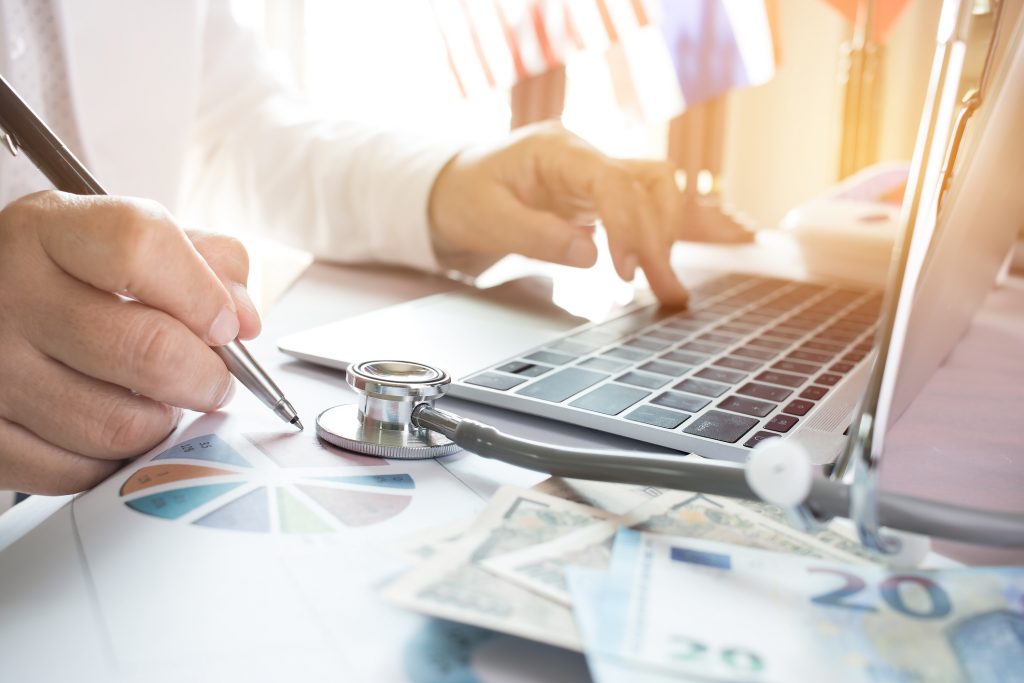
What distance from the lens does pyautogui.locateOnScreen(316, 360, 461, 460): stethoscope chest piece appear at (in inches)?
15.6

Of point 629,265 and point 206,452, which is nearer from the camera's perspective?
point 206,452

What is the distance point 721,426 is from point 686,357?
0.15 m

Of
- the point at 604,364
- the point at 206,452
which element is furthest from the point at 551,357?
the point at 206,452

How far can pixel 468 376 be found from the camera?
50 cm

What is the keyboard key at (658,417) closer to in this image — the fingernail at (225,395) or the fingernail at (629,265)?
the fingernail at (225,395)

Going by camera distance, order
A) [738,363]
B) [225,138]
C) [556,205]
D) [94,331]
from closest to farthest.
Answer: [94,331] < [738,363] < [556,205] < [225,138]

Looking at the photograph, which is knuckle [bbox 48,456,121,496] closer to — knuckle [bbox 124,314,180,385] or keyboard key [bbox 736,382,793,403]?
knuckle [bbox 124,314,180,385]

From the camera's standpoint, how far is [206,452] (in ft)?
1.28

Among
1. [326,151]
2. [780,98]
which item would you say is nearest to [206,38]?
[326,151]

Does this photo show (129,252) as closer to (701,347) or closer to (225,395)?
(225,395)

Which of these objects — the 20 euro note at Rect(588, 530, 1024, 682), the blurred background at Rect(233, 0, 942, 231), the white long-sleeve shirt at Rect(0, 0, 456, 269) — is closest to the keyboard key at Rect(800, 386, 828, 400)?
the 20 euro note at Rect(588, 530, 1024, 682)

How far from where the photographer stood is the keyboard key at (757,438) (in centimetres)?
43

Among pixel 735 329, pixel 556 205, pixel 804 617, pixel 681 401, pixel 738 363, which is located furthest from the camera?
pixel 556 205

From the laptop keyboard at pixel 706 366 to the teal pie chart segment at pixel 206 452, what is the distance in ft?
0.49
